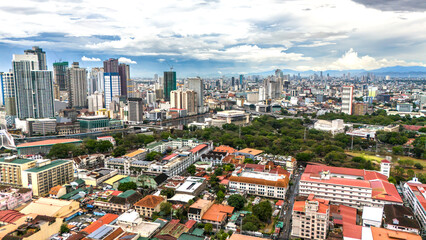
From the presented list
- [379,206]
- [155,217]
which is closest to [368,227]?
[379,206]

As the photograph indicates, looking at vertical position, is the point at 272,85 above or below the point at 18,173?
above

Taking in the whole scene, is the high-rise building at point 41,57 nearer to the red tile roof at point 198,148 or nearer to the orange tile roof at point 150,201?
the red tile roof at point 198,148

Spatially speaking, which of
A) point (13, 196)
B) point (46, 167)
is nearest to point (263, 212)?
point (13, 196)

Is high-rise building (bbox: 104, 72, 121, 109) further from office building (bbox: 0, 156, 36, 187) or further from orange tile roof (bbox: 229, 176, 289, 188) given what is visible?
orange tile roof (bbox: 229, 176, 289, 188)

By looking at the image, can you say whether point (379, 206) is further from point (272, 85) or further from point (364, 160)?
point (272, 85)

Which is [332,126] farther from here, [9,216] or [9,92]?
[9,92]

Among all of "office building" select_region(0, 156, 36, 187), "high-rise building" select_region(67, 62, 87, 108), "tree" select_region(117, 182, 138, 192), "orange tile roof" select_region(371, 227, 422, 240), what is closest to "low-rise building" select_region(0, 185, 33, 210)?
"office building" select_region(0, 156, 36, 187)

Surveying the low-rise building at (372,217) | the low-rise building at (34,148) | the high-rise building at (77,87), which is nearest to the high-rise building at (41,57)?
the high-rise building at (77,87)
